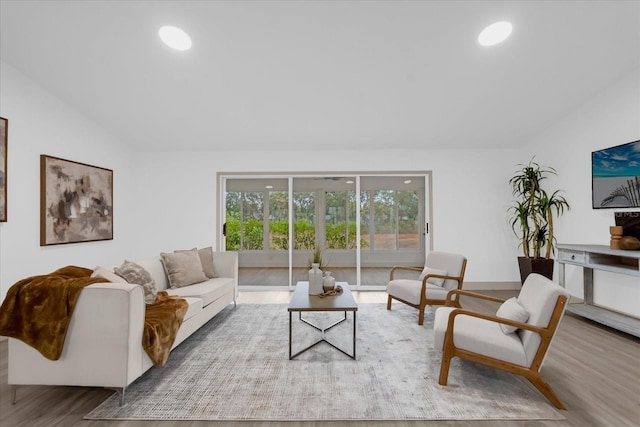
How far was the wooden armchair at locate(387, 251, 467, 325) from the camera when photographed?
145 inches

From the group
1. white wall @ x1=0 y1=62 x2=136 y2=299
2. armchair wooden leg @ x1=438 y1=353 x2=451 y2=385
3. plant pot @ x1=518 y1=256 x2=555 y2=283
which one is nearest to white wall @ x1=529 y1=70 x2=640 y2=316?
plant pot @ x1=518 y1=256 x2=555 y2=283

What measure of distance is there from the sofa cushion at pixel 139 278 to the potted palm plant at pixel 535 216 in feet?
16.4

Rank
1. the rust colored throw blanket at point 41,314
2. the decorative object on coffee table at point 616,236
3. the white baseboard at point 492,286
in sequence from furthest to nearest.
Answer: the white baseboard at point 492,286 < the decorative object on coffee table at point 616,236 < the rust colored throw blanket at point 41,314

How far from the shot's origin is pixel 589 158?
410 centimetres

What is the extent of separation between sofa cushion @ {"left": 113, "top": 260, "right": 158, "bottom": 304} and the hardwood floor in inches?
31.0

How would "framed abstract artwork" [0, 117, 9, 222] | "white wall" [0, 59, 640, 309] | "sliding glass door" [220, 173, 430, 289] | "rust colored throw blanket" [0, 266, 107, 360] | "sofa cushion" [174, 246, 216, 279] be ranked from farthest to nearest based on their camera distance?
1. "sliding glass door" [220, 173, 430, 289]
2. "white wall" [0, 59, 640, 309]
3. "sofa cushion" [174, 246, 216, 279]
4. "framed abstract artwork" [0, 117, 9, 222]
5. "rust colored throw blanket" [0, 266, 107, 360]

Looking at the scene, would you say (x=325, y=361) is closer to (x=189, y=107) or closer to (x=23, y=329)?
(x=23, y=329)

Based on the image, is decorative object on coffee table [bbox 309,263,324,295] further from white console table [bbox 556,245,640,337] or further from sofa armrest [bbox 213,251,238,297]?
white console table [bbox 556,245,640,337]

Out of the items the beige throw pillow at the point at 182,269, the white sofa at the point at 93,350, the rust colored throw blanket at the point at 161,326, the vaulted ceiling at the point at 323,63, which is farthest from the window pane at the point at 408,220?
the white sofa at the point at 93,350

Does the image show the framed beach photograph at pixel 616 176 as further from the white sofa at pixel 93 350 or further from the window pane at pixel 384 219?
the white sofa at pixel 93 350

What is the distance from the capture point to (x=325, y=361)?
268cm

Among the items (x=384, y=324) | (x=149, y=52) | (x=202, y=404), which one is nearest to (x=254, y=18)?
(x=149, y=52)

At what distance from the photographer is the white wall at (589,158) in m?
3.59

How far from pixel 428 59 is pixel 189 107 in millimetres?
3141
